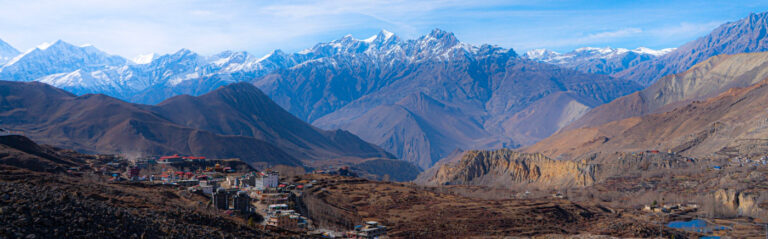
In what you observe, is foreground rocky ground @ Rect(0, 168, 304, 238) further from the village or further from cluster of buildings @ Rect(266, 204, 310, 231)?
cluster of buildings @ Rect(266, 204, 310, 231)

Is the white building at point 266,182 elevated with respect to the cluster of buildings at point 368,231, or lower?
elevated

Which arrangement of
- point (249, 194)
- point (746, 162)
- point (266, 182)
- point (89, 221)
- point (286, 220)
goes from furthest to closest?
point (746, 162), point (266, 182), point (249, 194), point (286, 220), point (89, 221)

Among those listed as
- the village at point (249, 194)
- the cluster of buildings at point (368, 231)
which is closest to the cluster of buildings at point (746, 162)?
the village at point (249, 194)

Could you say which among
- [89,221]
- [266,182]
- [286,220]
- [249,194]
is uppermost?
[89,221]

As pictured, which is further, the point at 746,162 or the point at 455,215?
the point at 746,162

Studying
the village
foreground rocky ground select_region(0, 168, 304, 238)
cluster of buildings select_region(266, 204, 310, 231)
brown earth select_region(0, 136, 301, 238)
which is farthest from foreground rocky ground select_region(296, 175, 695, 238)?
foreground rocky ground select_region(0, 168, 304, 238)

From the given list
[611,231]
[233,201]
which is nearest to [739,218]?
[611,231]

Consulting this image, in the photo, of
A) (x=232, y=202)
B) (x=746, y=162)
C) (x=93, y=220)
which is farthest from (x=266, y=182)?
(x=746, y=162)

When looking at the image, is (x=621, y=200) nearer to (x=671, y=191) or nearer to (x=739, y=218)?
(x=671, y=191)

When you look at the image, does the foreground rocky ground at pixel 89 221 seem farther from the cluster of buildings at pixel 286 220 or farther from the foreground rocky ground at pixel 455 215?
the foreground rocky ground at pixel 455 215

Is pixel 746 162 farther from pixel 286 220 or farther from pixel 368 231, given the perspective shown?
pixel 286 220

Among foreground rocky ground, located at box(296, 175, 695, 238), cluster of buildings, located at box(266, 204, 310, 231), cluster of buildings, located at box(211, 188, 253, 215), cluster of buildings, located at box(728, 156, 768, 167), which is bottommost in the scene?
foreground rocky ground, located at box(296, 175, 695, 238)
